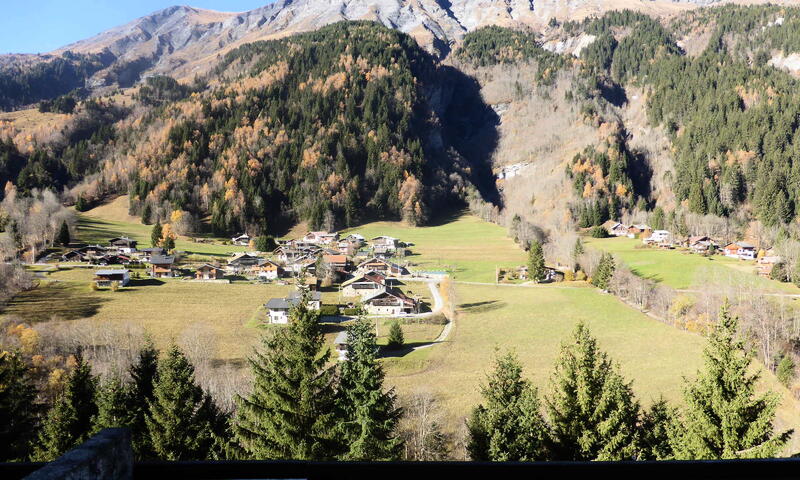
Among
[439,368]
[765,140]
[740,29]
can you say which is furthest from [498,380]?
[740,29]

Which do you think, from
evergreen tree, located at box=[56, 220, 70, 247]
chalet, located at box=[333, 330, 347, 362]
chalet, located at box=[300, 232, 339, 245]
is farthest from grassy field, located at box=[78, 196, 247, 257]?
chalet, located at box=[333, 330, 347, 362]

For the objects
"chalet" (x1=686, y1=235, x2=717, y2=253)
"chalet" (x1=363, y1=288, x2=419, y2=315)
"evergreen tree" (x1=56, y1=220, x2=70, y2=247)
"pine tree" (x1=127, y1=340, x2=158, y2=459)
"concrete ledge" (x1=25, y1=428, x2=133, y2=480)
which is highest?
"concrete ledge" (x1=25, y1=428, x2=133, y2=480)

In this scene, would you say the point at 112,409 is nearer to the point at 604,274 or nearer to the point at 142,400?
the point at 142,400

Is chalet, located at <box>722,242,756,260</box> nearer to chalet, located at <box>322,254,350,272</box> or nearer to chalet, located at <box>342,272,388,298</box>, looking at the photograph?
Answer: chalet, located at <box>342,272,388,298</box>

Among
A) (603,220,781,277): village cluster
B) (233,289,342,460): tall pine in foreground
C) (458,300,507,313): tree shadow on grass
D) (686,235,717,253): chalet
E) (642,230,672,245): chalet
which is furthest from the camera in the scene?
(642,230,672,245): chalet

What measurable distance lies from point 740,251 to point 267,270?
228ft

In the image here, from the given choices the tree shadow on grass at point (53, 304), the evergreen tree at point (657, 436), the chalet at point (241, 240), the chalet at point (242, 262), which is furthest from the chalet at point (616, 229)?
the tree shadow on grass at point (53, 304)

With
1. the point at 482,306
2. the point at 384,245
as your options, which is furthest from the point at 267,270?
the point at 482,306

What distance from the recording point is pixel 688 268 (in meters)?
52.3

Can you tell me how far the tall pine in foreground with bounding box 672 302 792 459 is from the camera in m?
9.80

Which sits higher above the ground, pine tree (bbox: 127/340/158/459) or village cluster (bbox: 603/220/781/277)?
pine tree (bbox: 127/340/158/459)

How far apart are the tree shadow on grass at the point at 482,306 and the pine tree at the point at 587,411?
2880 centimetres

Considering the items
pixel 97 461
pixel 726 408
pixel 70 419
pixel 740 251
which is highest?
pixel 97 461

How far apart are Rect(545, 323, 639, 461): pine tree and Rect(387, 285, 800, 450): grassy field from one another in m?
7.18
